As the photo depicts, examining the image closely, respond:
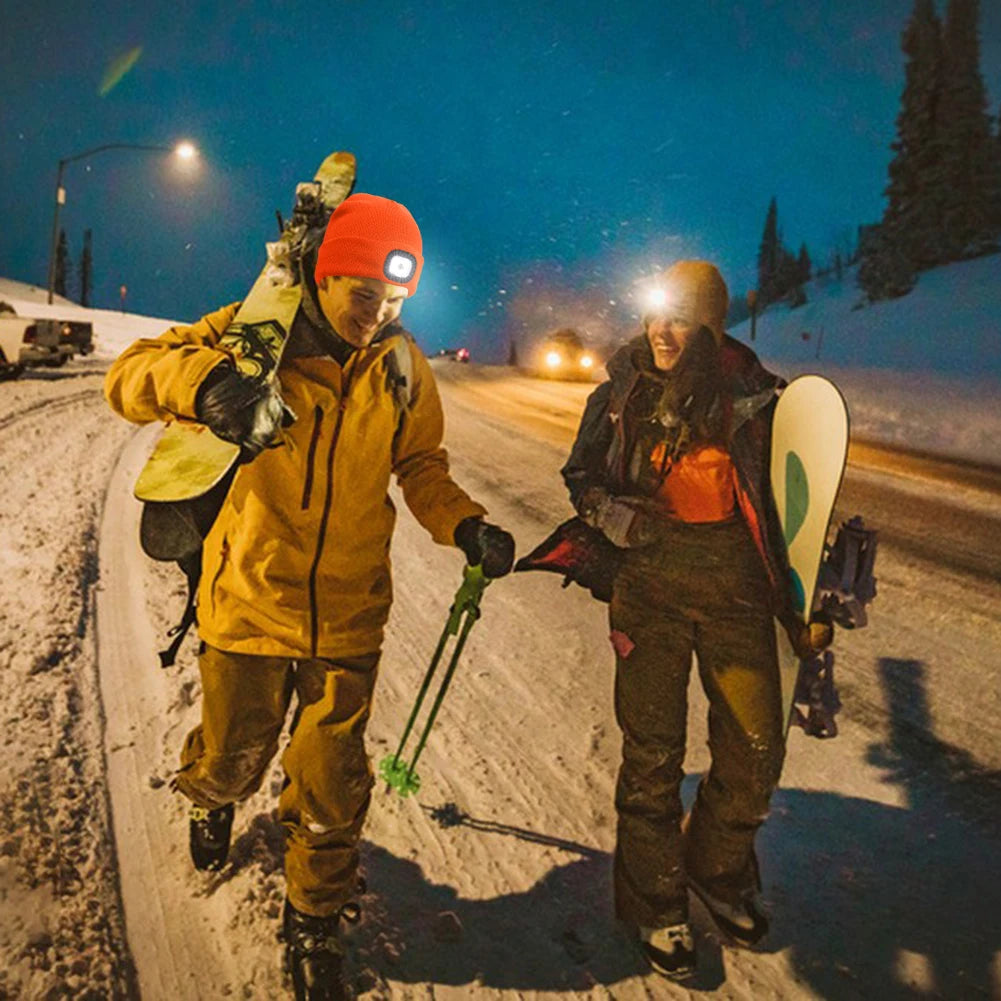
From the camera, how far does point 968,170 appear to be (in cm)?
4472

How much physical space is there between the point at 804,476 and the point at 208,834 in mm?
2614

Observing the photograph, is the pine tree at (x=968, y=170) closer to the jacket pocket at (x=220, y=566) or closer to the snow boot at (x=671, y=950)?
the snow boot at (x=671, y=950)

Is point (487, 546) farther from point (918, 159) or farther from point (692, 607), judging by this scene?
point (918, 159)

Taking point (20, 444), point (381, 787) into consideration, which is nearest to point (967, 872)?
point (381, 787)

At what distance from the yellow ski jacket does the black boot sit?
2.83ft

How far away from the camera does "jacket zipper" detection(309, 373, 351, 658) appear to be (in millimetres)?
2375

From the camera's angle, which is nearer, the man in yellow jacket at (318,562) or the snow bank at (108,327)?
Result: the man in yellow jacket at (318,562)

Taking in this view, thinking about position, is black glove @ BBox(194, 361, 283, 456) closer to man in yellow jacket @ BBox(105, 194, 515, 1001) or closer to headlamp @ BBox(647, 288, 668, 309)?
man in yellow jacket @ BBox(105, 194, 515, 1001)

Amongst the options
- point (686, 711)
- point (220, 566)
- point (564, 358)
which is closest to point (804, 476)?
point (686, 711)

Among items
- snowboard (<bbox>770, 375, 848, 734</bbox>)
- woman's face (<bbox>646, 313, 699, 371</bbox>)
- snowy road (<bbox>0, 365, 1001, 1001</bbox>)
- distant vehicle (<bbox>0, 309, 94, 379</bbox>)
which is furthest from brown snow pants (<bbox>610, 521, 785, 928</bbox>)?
distant vehicle (<bbox>0, 309, 94, 379</bbox>)

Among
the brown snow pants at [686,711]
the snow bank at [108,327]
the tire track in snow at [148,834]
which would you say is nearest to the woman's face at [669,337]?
the brown snow pants at [686,711]

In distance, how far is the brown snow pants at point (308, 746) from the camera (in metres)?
2.41

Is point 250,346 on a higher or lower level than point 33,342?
higher

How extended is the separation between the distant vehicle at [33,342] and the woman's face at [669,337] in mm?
16449
